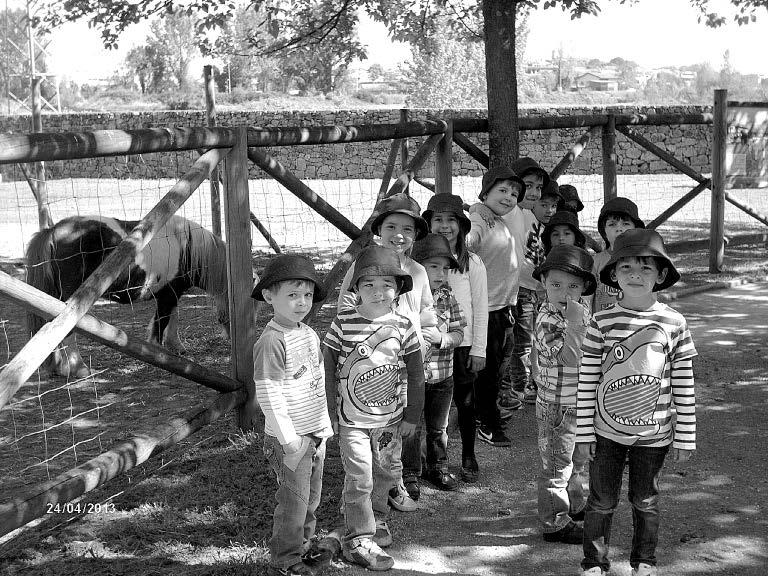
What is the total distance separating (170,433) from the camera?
4375 millimetres

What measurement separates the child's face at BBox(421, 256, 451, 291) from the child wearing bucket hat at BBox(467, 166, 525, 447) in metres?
0.79

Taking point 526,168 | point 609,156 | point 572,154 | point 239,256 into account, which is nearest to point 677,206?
point 609,156

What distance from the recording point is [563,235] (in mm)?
5035

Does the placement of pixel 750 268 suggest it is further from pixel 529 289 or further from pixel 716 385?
pixel 529 289

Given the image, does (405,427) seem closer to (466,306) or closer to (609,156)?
(466,306)

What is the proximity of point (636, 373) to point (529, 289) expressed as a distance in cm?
228

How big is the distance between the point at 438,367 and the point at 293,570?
1.28 m

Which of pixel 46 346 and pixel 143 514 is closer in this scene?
pixel 46 346

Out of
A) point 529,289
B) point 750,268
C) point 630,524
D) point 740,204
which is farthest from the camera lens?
point 740,204

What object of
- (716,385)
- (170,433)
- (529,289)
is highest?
(529,289)

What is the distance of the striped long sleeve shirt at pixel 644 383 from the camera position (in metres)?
3.31

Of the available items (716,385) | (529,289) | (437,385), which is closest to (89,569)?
(437,385)

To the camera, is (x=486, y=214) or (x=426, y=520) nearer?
(x=426, y=520)

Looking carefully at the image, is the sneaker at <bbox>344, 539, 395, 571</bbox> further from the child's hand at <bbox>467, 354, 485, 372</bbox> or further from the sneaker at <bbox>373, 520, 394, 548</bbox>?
the child's hand at <bbox>467, 354, 485, 372</bbox>
